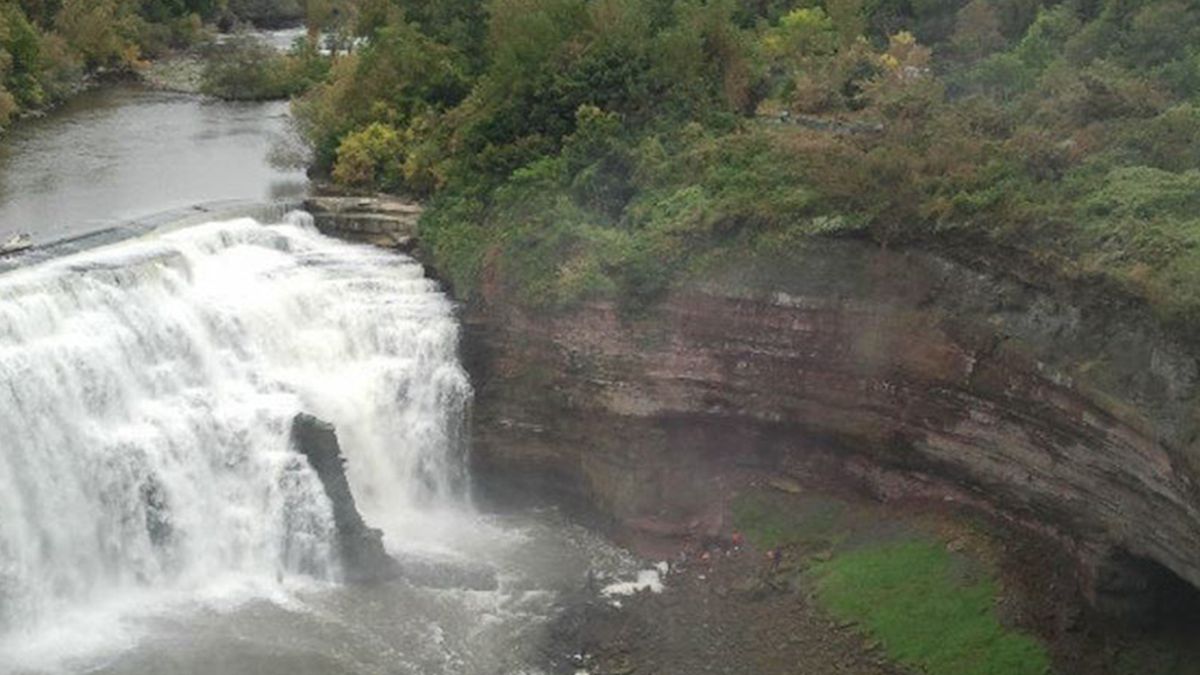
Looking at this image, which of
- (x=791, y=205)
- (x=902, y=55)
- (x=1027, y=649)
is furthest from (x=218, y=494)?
(x=902, y=55)

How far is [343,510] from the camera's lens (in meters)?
28.3

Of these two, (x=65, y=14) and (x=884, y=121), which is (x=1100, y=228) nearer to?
(x=884, y=121)

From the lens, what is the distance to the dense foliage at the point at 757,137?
88.3 ft

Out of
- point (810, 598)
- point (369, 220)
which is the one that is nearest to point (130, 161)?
point (369, 220)

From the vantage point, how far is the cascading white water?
26.7 meters

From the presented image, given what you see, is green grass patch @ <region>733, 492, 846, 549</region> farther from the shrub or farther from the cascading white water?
the shrub

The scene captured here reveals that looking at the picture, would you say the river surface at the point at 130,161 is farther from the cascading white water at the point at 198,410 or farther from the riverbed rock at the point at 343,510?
the riverbed rock at the point at 343,510

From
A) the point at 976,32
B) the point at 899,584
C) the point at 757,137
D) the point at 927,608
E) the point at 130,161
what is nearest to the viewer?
the point at 927,608

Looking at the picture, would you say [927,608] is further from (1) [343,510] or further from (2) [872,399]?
(1) [343,510]

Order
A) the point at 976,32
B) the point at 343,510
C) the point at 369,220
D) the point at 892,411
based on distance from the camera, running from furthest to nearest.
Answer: the point at 976,32 < the point at 369,220 < the point at 343,510 < the point at 892,411

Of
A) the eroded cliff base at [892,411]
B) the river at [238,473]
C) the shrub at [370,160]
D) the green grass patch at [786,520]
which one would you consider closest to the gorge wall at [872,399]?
the eroded cliff base at [892,411]

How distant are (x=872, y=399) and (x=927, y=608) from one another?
14.8 feet

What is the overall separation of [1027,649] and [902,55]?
87.3ft

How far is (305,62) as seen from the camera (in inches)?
2336
